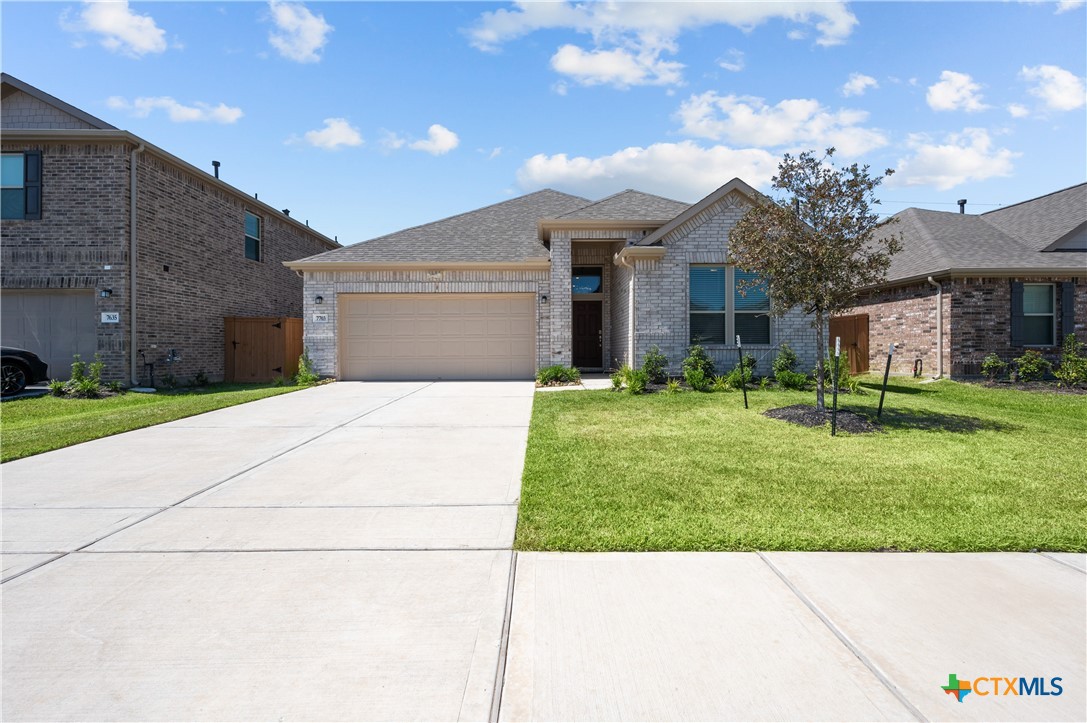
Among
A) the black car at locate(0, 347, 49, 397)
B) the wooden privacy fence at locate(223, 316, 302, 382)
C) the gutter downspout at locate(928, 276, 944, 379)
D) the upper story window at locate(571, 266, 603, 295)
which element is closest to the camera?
the black car at locate(0, 347, 49, 397)

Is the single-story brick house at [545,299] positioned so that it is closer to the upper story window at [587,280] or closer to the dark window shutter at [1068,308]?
the upper story window at [587,280]

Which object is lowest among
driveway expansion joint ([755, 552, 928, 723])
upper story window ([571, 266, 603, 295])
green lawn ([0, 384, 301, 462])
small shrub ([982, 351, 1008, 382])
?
driveway expansion joint ([755, 552, 928, 723])

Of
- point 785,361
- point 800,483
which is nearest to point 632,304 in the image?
point 785,361

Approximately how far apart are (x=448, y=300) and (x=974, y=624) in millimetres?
14743

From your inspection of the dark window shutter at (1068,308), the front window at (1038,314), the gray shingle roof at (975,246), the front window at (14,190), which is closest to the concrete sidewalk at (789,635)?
the gray shingle roof at (975,246)

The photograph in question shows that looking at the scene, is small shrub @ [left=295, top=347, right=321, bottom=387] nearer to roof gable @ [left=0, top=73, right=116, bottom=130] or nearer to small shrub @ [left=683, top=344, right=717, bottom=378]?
roof gable @ [left=0, top=73, right=116, bottom=130]

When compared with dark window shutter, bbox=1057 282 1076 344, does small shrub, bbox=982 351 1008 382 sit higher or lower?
lower

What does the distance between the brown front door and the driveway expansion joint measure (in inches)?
575

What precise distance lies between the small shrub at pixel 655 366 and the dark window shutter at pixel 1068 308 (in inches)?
424

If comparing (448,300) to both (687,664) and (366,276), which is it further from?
(687,664)

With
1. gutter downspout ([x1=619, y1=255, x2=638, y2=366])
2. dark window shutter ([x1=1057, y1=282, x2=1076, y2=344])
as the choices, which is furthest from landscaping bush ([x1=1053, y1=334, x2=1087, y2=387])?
gutter downspout ([x1=619, y1=255, x2=638, y2=366])

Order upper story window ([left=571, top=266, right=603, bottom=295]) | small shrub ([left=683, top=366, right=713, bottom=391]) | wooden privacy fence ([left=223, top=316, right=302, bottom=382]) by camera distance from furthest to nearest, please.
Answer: upper story window ([left=571, top=266, right=603, bottom=295]), wooden privacy fence ([left=223, top=316, right=302, bottom=382]), small shrub ([left=683, top=366, right=713, bottom=391])

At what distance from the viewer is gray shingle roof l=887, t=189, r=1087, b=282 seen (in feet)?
47.4

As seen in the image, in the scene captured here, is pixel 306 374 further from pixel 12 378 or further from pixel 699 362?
pixel 699 362
